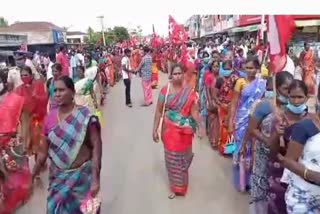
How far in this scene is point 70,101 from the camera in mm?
3393

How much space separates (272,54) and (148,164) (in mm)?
3376

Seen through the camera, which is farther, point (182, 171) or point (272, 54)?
point (182, 171)

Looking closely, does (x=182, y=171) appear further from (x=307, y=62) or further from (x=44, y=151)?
(x=307, y=62)

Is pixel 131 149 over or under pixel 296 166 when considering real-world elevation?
under

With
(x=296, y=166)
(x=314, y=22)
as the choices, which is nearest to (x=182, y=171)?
(x=296, y=166)

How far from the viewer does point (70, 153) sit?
3.28 m

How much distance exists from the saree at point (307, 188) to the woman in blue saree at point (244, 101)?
1.86 metres

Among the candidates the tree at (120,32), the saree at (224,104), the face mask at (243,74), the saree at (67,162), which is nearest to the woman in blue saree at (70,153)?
the saree at (67,162)

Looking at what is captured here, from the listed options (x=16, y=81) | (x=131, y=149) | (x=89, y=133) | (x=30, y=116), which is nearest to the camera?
(x=89, y=133)

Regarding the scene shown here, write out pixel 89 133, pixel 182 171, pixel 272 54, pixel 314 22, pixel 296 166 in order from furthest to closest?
pixel 314 22, pixel 182 171, pixel 272 54, pixel 89 133, pixel 296 166

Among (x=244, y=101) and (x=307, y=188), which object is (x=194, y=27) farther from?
(x=307, y=188)

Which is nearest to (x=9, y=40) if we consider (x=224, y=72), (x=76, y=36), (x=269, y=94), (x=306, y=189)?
(x=224, y=72)

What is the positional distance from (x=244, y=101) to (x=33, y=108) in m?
2.66

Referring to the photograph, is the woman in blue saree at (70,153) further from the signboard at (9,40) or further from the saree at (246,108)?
the signboard at (9,40)
